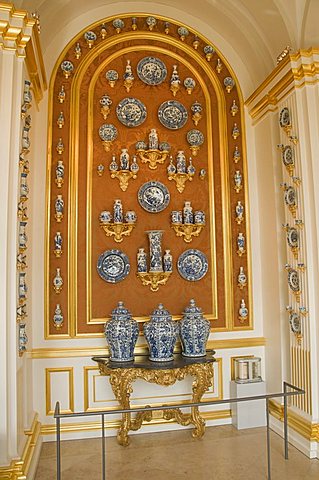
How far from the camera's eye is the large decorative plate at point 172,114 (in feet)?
15.4

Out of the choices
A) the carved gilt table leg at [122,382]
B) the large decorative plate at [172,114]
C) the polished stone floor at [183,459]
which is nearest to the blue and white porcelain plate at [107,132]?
the large decorative plate at [172,114]

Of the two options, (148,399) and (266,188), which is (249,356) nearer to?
(148,399)

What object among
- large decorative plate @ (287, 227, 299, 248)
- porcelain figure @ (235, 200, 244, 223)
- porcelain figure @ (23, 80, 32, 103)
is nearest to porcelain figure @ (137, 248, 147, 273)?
porcelain figure @ (235, 200, 244, 223)

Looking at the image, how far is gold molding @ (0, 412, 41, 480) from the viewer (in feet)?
9.74

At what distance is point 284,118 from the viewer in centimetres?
419

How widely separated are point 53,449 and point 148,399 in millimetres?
1009

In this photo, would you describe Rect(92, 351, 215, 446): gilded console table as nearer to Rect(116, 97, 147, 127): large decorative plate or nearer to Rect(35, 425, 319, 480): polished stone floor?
Rect(35, 425, 319, 480): polished stone floor

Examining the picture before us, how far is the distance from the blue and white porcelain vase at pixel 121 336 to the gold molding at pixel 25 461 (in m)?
0.91

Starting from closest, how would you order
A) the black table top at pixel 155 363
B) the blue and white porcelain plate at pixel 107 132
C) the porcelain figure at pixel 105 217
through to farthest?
the black table top at pixel 155 363, the porcelain figure at pixel 105 217, the blue and white porcelain plate at pixel 107 132

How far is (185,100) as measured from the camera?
4.83m

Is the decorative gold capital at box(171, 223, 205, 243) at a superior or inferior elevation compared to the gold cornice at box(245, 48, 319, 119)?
inferior

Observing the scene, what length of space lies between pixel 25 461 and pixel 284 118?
377 cm

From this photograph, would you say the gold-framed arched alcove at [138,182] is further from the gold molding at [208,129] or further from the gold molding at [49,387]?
the gold molding at [49,387]

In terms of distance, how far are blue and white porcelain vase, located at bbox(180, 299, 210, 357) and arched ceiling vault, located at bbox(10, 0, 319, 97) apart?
107 inches
